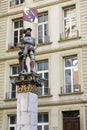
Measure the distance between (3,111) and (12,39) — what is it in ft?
16.0

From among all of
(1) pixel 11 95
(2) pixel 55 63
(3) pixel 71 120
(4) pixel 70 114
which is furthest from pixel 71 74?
(1) pixel 11 95

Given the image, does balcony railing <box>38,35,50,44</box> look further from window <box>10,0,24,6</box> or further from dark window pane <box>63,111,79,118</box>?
dark window pane <box>63,111,79,118</box>

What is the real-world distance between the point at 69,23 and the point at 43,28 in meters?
1.86

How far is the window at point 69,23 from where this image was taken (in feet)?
68.4

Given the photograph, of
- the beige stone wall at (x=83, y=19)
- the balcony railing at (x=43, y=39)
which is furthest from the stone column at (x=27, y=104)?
the balcony railing at (x=43, y=39)

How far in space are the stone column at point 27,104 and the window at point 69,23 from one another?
26.0ft

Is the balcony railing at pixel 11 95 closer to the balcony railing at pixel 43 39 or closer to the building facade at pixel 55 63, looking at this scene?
the building facade at pixel 55 63

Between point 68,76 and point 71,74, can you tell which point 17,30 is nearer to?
point 68,76

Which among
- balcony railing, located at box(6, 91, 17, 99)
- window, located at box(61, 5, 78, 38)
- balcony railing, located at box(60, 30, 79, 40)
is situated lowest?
balcony railing, located at box(6, 91, 17, 99)

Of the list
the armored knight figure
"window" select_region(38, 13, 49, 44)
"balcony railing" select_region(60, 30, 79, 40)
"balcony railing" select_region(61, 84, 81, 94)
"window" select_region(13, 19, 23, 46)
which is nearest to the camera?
the armored knight figure

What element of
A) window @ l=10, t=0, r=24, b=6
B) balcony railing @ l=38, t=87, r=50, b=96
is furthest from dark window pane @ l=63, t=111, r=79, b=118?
window @ l=10, t=0, r=24, b=6

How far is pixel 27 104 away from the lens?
13109 mm

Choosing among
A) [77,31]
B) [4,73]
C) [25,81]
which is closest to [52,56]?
[77,31]

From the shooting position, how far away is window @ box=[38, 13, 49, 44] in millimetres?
21891
